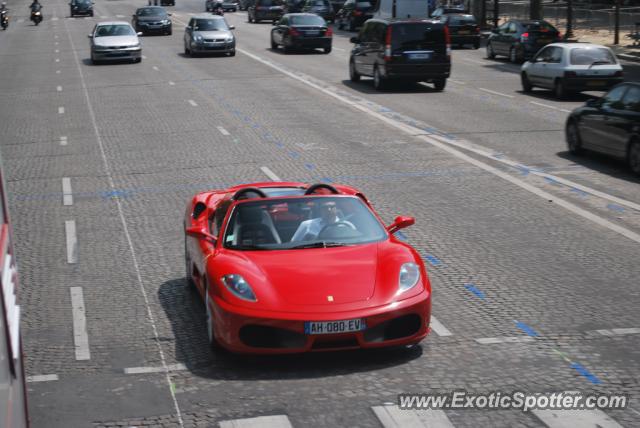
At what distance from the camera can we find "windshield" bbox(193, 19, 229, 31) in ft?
143

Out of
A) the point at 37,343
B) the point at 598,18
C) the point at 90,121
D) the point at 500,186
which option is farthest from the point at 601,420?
the point at 598,18

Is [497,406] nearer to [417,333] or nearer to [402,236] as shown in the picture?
[417,333]

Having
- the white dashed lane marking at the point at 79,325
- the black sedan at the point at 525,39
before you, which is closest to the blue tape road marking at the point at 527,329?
the white dashed lane marking at the point at 79,325

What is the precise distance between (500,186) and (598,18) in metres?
46.3

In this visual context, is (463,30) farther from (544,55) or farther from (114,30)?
(544,55)

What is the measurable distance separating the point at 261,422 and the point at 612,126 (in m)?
12.4

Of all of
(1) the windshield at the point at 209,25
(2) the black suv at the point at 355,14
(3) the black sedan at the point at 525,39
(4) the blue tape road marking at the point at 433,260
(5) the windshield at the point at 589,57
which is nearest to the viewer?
(4) the blue tape road marking at the point at 433,260

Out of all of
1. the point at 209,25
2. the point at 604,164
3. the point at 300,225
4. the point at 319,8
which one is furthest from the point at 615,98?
the point at 319,8

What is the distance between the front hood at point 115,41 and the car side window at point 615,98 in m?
24.7

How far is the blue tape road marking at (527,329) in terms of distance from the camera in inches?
353

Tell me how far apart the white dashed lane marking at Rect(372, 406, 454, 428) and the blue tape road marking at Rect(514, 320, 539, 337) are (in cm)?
200

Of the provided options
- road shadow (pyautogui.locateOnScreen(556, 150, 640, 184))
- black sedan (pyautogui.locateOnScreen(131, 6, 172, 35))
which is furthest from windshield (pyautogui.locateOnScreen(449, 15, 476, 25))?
road shadow (pyautogui.locateOnScreen(556, 150, 640, 184))

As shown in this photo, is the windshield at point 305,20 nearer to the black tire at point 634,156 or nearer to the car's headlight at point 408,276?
the black tire at point 634,156
